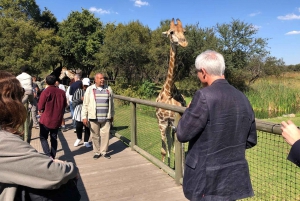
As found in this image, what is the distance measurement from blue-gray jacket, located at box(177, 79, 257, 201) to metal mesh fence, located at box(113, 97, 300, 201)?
2.39 m

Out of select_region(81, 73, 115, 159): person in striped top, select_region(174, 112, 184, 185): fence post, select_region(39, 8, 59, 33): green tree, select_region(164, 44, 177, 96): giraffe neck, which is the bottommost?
select_region(174, 112, 184, 185): fence post

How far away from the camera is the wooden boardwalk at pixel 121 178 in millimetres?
3580

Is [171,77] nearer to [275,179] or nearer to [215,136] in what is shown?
[275,179]

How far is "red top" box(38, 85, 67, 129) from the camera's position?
455cm

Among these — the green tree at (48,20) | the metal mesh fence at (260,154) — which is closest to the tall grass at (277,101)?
the metal mesh fence at (260,154)

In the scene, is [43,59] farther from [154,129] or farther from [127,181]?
[127,181]

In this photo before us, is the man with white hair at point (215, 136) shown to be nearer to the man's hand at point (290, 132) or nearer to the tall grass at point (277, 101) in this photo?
the man's hand at point (290, 132)

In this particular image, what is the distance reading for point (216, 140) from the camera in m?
1.98

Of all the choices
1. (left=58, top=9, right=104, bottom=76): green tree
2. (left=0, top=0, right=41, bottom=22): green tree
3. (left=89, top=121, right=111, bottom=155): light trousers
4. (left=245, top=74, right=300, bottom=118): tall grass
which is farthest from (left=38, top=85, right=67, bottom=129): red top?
(left=0, top=0, right=41, bottom=22): green tree

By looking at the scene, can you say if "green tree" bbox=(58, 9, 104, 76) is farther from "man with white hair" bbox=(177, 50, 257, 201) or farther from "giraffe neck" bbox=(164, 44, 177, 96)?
"man with white hair" bbox=(177, 50, 257, 201)

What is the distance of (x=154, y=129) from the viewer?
10.2 m

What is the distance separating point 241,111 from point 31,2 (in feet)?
148

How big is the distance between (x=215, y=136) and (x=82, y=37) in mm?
30579

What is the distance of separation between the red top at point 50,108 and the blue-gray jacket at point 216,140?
3103 mm
